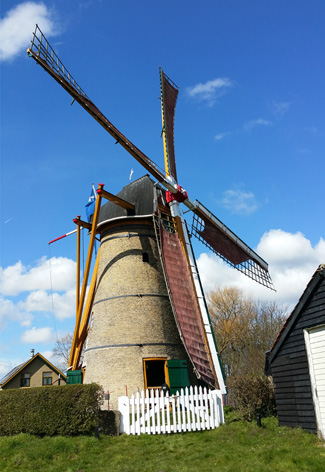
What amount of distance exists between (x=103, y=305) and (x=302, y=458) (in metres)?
10.6

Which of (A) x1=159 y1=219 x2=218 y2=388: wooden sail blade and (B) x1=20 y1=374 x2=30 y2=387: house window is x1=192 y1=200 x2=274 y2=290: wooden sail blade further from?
(B) x1=20 y1=374 x2=30 y2=387: house window

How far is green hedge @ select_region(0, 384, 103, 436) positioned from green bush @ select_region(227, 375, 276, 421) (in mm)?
4481

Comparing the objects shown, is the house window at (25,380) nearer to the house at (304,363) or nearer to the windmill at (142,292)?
the windmill at (142,292)

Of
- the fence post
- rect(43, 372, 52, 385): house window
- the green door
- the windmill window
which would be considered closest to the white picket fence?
the fence post

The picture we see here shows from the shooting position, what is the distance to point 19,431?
1227 cm

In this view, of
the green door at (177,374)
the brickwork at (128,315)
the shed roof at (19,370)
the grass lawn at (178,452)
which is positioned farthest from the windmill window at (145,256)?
the shed roof at (19,370)

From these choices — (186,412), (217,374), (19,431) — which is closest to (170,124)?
(217,374)

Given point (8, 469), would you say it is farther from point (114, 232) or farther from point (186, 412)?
point (114, 232)

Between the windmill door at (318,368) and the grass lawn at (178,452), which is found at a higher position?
the windmill door at (318,368)

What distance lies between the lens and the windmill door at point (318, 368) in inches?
403

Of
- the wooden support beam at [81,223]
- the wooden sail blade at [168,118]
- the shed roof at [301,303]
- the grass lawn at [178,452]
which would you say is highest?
the wooden sail blade at [168,118]

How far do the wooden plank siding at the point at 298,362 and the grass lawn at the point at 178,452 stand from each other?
451 millimetres

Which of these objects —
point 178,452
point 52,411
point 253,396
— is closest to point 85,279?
point 52,411

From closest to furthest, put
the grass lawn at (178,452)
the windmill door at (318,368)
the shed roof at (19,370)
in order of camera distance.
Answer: the grass lawn at (178,452) → the windmill door at (318,368) → the shed roof at (19,370)
